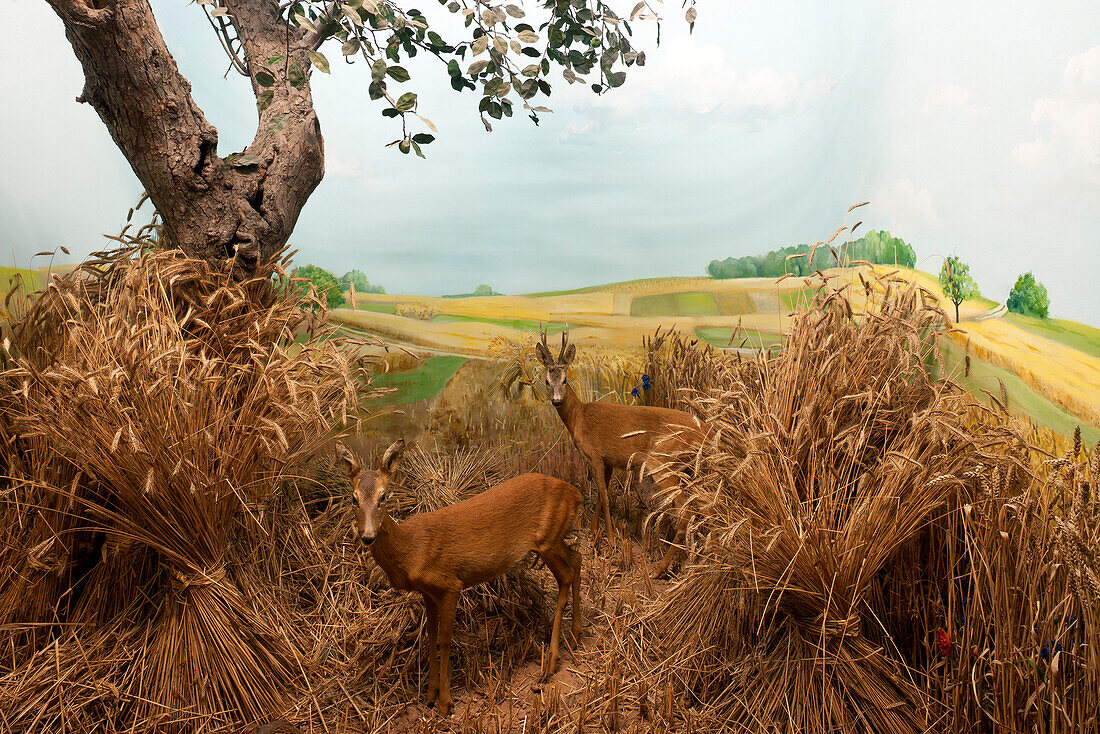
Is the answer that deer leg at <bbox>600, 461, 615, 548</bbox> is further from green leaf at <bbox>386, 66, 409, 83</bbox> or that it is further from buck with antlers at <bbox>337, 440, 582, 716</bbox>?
green leaf at <bbox>386, 66, 409, 83</bbox>

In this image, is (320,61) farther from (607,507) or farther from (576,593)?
(607,507)

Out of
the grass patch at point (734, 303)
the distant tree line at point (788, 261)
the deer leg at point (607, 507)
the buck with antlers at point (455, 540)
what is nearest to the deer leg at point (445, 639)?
the buck with antlers at point (455, 540)

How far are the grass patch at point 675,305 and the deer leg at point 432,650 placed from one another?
11.8 feet

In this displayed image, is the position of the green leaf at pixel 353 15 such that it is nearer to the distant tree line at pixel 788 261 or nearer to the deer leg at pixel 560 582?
the deer leg at pixel 560 582

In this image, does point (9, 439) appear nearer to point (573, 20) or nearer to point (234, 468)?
point (234, 468)

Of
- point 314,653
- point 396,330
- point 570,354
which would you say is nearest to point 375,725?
point 314,653

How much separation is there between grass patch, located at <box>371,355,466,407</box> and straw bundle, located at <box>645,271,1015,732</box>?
2884mm

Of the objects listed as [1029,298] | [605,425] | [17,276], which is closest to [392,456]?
[605,425]

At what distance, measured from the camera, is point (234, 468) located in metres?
2.60

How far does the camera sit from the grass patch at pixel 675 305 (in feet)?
18.4

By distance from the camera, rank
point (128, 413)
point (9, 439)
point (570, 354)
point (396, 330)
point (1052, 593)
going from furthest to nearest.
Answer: point (396, 330), point (570, 354), point (9, 439), point (128, 413), point (1052, 593)

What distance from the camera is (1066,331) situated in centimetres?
326

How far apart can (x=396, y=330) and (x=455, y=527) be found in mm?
3052

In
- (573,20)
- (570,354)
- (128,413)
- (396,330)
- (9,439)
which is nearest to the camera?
(128,413)
